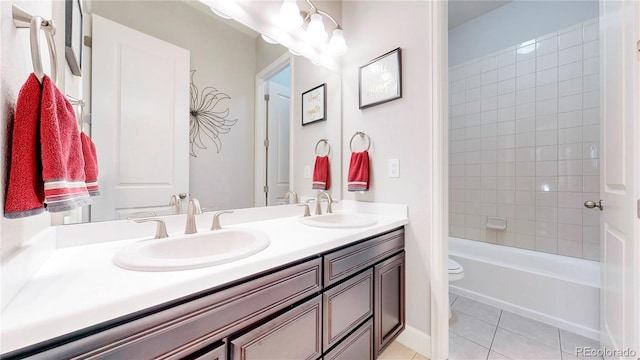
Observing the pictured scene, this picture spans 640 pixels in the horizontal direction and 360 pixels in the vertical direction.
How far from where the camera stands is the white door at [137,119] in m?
0.91

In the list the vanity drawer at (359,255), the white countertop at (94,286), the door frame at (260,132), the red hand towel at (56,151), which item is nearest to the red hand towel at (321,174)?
the door frame at (260,132)

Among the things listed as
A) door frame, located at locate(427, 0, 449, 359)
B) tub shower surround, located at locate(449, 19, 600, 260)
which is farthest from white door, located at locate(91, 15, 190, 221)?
tub shower surround, located at locate(449, 19, 600, 260)

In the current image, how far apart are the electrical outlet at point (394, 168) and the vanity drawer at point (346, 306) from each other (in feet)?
2.07

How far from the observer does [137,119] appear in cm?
98

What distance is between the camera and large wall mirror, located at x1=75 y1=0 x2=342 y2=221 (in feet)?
3.03

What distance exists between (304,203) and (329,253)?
2.27ft

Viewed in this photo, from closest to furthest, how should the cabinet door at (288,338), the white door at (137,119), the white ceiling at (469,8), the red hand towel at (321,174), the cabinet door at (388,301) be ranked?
the cabinet door at (288,338), the white door at (137,119), the cabinet door at (388,301), the red hand towel at (321,174), the white ceiling at (469,8)

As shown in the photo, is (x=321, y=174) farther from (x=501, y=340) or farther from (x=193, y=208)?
(x=501, y=340)

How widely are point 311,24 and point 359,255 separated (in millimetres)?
1418

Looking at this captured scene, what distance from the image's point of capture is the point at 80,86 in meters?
0.88

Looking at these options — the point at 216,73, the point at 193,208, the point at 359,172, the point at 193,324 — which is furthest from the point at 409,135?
the point at 193,324

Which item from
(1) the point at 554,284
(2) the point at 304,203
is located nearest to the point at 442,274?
(2) the point at 304,203

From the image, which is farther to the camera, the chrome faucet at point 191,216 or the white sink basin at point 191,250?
the chrome faucet at point 191,216

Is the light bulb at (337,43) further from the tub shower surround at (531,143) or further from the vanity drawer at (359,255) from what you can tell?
the tub shower surround at (531,143)
